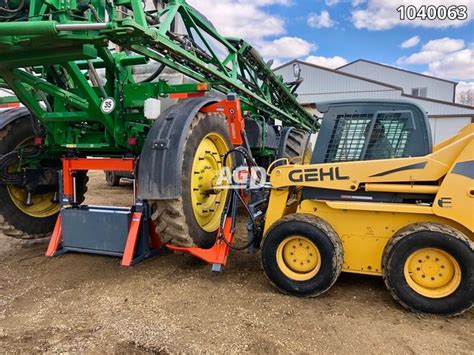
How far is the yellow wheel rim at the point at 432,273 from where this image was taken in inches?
123

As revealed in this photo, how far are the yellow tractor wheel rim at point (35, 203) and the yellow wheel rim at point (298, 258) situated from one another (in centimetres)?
322

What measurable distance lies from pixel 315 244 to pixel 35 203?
11.8 feet

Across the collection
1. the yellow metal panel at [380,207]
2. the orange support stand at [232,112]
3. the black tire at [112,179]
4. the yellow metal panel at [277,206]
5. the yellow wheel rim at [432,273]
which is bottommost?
the black tire at [112,179]

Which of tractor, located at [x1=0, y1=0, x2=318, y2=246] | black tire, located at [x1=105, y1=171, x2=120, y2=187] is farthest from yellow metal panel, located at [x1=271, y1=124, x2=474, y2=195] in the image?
black tire, located at [x1=105, y1=171, x2=120, y2=187]

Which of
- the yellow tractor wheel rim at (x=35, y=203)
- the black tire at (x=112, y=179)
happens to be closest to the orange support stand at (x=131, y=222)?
the yellow tractor wheel rim at (x=35, y=203)

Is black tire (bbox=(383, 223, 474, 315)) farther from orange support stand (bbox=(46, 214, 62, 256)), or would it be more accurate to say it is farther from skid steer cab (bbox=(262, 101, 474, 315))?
orange support stand (bbox=(46, 214, 62, 256))

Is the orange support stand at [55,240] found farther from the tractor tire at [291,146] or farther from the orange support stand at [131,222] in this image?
the tractor tire at [291,146]

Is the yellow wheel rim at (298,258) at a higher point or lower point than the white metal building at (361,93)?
lower

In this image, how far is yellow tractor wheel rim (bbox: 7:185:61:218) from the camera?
488cm

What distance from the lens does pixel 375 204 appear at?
11.1ft

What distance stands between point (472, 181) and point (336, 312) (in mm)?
1450

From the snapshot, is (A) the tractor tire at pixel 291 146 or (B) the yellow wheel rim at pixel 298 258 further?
(A) the tractor tire at pixel 291 146

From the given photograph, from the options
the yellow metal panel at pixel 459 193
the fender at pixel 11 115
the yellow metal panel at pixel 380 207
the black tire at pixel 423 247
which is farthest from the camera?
the fender at pixel 11 115

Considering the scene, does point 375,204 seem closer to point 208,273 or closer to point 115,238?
point 208,273
